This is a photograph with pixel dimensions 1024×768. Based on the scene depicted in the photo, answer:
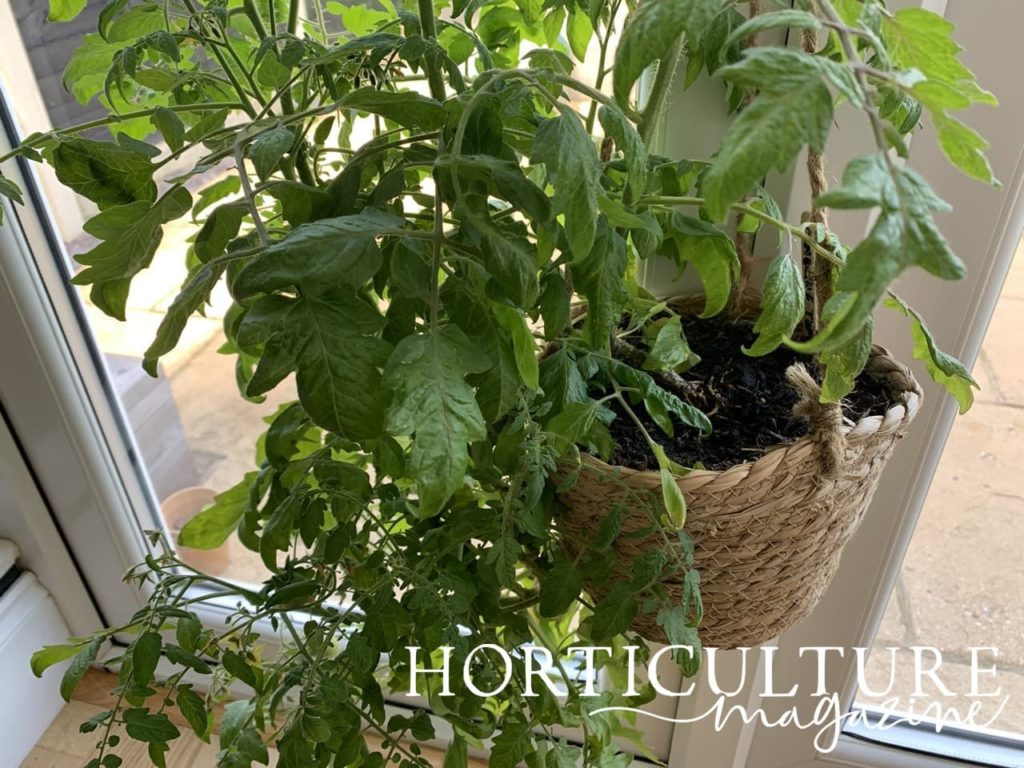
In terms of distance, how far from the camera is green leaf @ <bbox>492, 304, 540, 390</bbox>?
0.42 meters

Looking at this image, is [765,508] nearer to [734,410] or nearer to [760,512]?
[760,512]

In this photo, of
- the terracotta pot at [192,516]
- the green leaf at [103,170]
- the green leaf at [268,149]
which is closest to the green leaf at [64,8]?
the green leaf at [103,170]

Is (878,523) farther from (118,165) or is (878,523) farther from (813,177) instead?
(118,165)

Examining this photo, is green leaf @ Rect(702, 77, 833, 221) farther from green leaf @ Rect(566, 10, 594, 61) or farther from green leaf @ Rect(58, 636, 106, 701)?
green leaf @ Rect(58, 636, 106, 701)

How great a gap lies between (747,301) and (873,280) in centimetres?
51

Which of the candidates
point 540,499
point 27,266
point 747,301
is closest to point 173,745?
point 27,266

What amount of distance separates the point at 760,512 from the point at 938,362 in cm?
15

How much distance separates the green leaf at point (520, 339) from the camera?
42 centimetres

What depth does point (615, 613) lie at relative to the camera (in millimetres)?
558

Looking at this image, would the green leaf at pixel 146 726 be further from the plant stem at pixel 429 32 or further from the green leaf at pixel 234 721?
the plant stem at pixel 429 32

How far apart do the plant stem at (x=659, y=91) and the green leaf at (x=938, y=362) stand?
199 millimetres

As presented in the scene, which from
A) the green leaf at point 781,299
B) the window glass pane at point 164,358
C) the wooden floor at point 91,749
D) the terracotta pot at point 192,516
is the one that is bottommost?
the wooden floor at point 91,749

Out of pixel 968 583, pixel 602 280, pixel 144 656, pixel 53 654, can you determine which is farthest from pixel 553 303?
pixel 968 583

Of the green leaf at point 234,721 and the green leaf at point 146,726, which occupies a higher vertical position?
the green leaf at point 146,726
